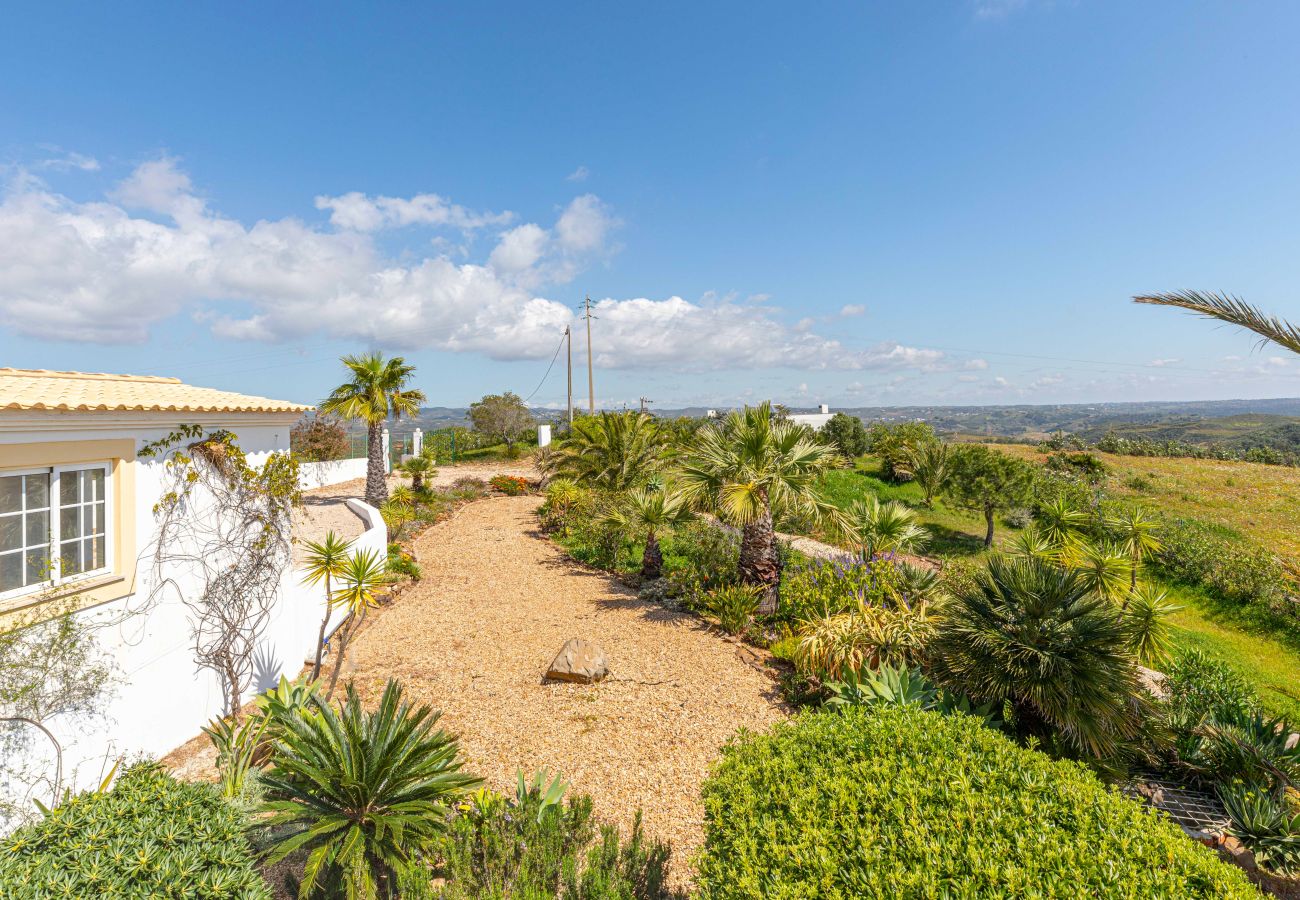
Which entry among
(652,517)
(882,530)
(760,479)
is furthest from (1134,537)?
(652,517)

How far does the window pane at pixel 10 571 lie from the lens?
3.95 metres

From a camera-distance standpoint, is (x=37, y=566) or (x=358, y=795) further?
(x=37, y=566)

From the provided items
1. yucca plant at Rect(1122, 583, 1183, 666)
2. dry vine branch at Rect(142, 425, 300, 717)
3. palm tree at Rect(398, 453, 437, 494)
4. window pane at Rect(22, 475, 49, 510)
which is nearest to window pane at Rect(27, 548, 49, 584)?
window pane at Rect(22, 475, 49, 510)

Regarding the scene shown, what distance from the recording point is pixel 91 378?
221 inches

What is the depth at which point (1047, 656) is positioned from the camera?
4680 mm

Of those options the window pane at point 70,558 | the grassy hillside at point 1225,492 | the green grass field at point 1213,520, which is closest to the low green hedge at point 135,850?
the window pane at point 70,558

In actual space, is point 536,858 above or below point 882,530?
below

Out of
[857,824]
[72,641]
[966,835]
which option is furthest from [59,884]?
[966,835]

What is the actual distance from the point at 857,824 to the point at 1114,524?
10.7 meters

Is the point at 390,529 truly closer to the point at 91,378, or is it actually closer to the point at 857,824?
the point at 91,378

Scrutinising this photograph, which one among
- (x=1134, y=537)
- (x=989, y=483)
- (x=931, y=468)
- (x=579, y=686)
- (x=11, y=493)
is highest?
(x=11, y=493)

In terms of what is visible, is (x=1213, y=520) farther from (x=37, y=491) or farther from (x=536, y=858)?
(x=37, y=491)

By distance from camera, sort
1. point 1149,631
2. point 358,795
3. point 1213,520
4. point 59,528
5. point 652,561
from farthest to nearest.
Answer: point 1213,520, point 652,561, point 1149,631, point 59,528, point 358,795

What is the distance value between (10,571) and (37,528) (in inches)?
13.5
